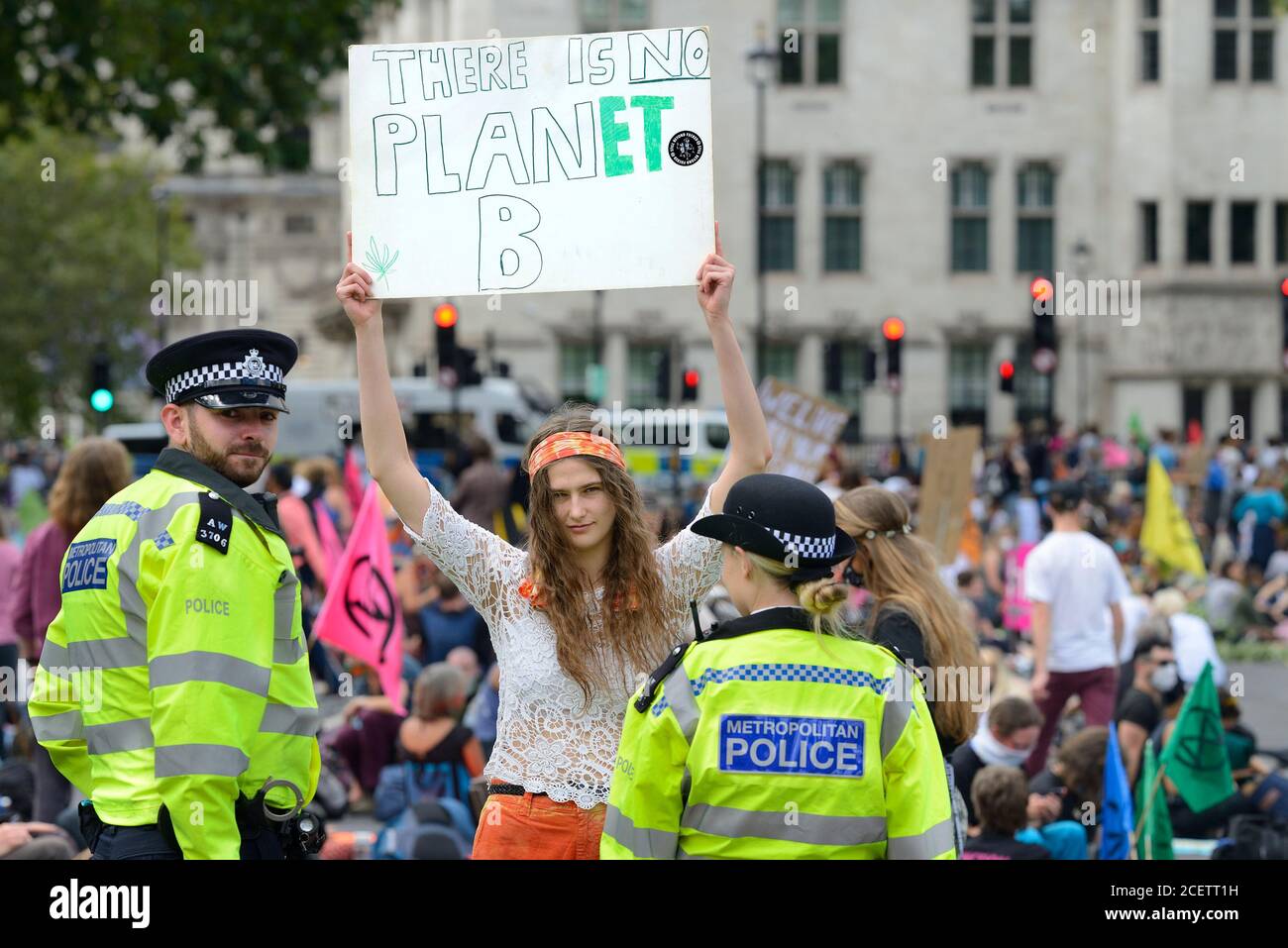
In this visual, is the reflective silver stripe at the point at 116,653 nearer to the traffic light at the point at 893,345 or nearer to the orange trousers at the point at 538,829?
the orange trousers at the point at 538,829

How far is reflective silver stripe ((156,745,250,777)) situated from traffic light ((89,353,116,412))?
50.1ft

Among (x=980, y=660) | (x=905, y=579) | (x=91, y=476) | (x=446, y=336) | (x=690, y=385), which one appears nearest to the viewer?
(x=905, y=579)

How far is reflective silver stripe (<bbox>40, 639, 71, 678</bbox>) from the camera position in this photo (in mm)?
3820

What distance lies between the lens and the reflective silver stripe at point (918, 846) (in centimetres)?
341

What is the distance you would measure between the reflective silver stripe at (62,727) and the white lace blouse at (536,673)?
86 cm

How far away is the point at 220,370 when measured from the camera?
3.91 meters

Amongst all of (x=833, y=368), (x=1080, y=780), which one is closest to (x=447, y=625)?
(x=1080, y=780)

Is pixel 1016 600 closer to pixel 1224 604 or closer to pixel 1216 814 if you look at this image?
pixel 1224 604

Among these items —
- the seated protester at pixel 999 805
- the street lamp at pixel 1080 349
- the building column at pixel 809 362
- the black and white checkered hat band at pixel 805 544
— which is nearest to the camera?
the black and white checkered hat band at pixel 805 544

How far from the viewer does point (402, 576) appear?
1221cm

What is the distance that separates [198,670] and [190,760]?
0.57ft

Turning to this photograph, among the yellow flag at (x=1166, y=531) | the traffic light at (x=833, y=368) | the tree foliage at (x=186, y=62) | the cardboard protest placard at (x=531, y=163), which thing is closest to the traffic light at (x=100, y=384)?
the tree foliage at (x=186, y=62)

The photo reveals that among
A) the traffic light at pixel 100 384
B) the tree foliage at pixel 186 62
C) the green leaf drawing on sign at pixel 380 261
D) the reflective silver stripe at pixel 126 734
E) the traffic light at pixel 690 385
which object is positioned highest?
the tree foliage at pixel 186 62
